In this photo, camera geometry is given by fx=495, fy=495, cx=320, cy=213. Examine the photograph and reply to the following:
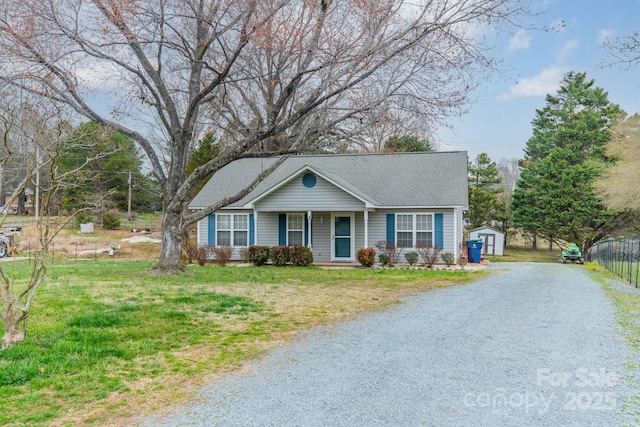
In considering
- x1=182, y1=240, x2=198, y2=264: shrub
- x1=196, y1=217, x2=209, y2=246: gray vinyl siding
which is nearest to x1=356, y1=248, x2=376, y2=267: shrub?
x1=182, y1=240, x2=198, y2=264: shrub

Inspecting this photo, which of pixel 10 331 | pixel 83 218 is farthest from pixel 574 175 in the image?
pixel 83 218

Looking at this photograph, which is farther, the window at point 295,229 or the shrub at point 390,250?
the window at point 295,229

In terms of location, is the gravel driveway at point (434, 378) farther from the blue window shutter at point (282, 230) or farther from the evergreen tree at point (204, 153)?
the evergreen tree at point (204, 153)

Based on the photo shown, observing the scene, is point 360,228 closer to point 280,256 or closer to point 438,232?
point 438,232

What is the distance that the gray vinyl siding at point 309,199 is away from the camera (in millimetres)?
18203

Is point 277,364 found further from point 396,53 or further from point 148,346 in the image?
point 396,53

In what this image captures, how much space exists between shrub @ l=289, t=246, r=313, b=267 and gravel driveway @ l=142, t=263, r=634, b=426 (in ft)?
33.2

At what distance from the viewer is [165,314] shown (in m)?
7.34

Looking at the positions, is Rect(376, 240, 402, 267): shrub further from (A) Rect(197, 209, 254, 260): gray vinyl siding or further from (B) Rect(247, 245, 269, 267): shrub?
(A) Rect(197, 209, 254, 260): gray vinyl siding

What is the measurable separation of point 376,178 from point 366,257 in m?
4.46

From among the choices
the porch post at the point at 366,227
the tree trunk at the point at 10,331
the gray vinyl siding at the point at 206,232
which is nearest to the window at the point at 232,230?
the gray vinyl siding at the point at 206,232

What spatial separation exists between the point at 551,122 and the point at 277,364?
35591 millimetres

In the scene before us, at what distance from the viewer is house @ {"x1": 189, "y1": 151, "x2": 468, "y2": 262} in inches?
723

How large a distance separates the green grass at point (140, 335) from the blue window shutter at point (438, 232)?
22.1 ft
